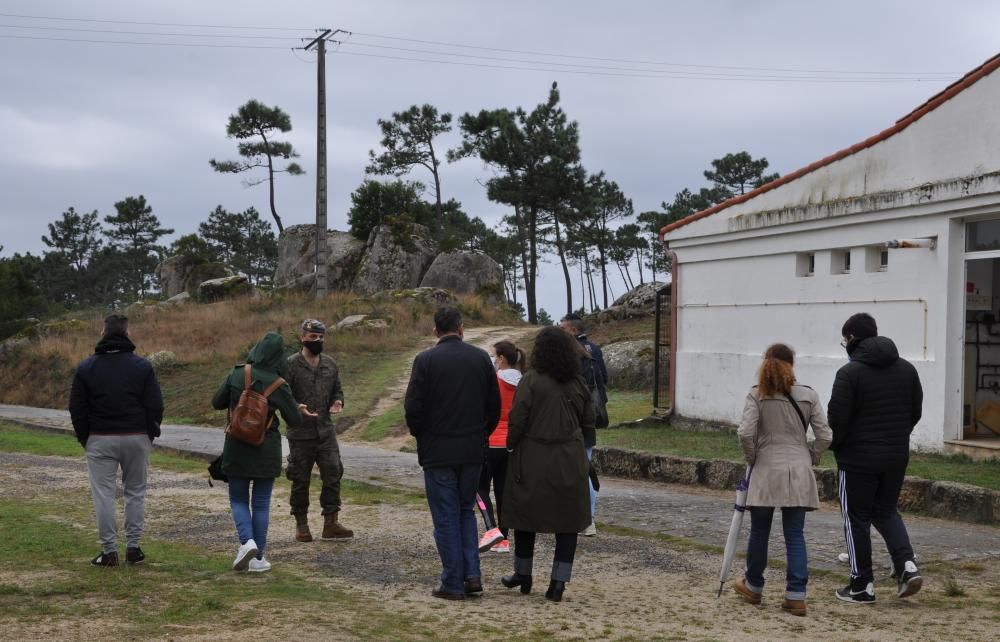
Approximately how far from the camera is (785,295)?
1653 centimetres

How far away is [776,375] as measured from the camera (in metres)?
6.89

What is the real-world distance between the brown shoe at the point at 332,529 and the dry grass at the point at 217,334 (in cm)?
1898

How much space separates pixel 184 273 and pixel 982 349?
4176cm

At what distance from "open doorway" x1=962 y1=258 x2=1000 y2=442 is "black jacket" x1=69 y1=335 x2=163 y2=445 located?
10.2m

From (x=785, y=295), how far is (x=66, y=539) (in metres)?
10.7

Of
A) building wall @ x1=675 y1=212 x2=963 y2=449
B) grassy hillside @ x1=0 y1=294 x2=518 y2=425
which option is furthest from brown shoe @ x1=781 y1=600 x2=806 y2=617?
grassy hillside @ x1=0 y1=294 x2=518 y2=425

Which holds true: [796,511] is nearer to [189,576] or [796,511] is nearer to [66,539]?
[189,576]

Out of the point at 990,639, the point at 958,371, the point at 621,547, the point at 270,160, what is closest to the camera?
the point at 990,639

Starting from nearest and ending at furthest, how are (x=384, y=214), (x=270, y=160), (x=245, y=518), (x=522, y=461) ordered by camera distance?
(x=522, y=461)
(x=245, y=518)
(x=384, y=214)
(x=270, y=160)

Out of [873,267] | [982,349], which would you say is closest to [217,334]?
[873,267]

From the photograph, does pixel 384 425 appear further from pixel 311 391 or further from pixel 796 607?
pixel 796 607

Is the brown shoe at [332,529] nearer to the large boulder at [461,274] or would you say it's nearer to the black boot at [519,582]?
the black boot at [519,582]

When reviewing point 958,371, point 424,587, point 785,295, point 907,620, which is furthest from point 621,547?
point 785,295

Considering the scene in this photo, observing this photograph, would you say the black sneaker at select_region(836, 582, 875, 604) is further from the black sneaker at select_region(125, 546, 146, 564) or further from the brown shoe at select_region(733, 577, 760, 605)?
the black sneaker at select_region(125, 546, 146, 564)
